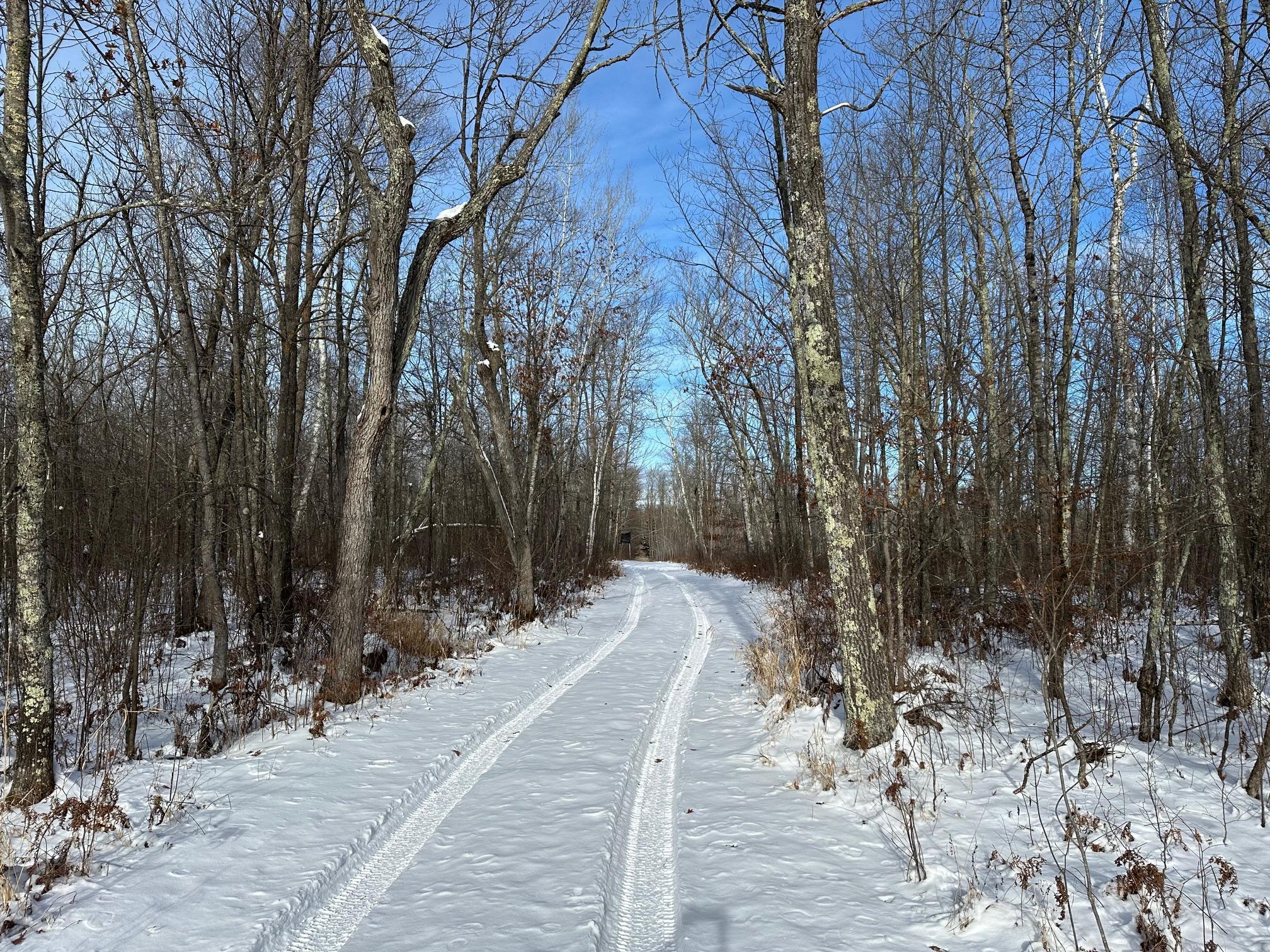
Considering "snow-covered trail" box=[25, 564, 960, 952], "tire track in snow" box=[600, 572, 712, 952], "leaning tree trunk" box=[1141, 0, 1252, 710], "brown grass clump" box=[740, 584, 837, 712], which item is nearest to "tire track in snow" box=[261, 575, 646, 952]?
"snow-covered trail" box=[25, 564, 960, 952]

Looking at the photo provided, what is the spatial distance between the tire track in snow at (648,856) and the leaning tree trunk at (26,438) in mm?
3638

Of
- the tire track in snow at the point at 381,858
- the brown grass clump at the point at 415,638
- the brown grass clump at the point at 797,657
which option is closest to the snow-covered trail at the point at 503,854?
the tire track in snow at the point at 381,858

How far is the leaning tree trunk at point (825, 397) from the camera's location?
524cm

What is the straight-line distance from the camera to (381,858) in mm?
3957

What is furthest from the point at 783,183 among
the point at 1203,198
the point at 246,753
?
the point at 246,753

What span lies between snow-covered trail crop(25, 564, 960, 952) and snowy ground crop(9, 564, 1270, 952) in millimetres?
17

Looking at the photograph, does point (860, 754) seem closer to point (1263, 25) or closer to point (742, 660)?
point (742, 660)

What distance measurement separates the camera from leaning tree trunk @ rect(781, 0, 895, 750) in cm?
524

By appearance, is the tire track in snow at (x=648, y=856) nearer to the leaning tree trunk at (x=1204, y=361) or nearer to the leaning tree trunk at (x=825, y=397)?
the leaning tree trunk at (x=825, y=397)

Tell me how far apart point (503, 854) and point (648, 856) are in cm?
84

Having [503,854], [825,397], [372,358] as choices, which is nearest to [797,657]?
[825,397]

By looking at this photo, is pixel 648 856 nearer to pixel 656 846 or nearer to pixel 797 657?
pixel 656 846

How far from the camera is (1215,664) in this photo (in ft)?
27.4

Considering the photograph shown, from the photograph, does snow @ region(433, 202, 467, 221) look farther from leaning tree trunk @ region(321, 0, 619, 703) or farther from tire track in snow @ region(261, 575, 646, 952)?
tire track in snow @ region(261, 575, 646, 952)
